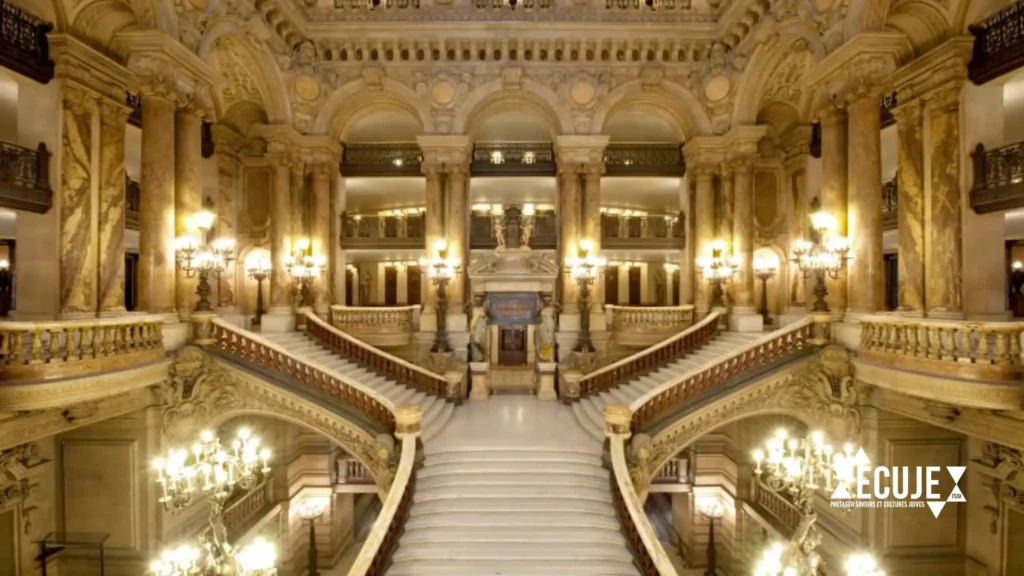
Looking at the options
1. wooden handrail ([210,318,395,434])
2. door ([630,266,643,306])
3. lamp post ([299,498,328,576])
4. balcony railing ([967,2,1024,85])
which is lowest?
lamp post ([299,498,328,576])

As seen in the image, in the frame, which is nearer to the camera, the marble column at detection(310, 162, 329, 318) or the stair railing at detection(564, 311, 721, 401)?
the stair railing at detection(564, 311, 721, 401)

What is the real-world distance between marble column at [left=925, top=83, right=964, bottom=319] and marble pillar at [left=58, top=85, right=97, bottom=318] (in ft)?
54.7

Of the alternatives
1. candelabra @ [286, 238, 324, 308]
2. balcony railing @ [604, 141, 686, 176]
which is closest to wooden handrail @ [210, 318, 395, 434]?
candelabra @ [286, 238, 324, 308]

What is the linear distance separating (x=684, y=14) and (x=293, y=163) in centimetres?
1305

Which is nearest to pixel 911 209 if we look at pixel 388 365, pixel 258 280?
pixel 388 365

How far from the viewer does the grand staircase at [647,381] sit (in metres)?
12.5

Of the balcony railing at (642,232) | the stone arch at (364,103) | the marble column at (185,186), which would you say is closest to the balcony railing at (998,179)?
the balcony railing at (642,232)

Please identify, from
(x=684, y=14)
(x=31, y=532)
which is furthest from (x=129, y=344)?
(x=684, y=14)

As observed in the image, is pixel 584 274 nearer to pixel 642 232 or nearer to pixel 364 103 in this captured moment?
pixel 642 232

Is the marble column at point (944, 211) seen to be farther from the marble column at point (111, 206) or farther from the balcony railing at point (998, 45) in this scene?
the marble column at point (111, 206)

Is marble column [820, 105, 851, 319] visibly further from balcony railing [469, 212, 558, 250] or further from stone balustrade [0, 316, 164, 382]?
stone balustrade [0, 316, 164, 382]

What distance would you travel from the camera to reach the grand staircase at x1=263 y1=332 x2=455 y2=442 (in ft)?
40.0

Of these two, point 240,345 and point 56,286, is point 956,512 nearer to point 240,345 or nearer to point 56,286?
point 240,345

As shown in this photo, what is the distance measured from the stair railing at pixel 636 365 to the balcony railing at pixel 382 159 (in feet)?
33.8
